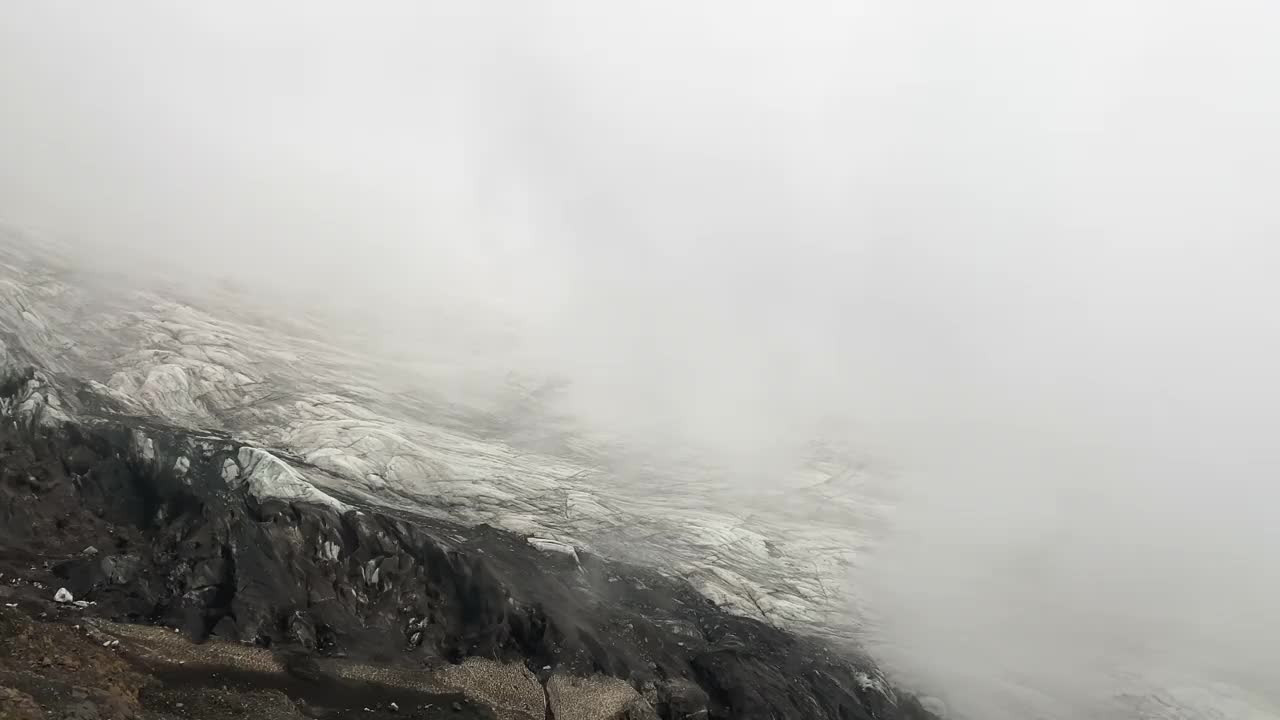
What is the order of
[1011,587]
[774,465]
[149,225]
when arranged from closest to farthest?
[1011,587] < [774,465] < [149,225]

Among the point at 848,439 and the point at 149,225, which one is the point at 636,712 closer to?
the point at 848,439

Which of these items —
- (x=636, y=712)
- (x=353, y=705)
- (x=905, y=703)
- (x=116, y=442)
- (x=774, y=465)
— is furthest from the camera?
(x=774, y=465)

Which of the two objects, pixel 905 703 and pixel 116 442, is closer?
pixel 116 442

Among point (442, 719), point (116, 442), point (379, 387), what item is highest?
point (379, 387)

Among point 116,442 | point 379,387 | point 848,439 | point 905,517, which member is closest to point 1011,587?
point 905,517

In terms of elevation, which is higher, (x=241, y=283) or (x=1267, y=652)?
(x=241, y=283)

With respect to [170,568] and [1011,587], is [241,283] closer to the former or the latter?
[170,568]

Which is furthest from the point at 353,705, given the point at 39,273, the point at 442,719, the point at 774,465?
the point at 774,465
